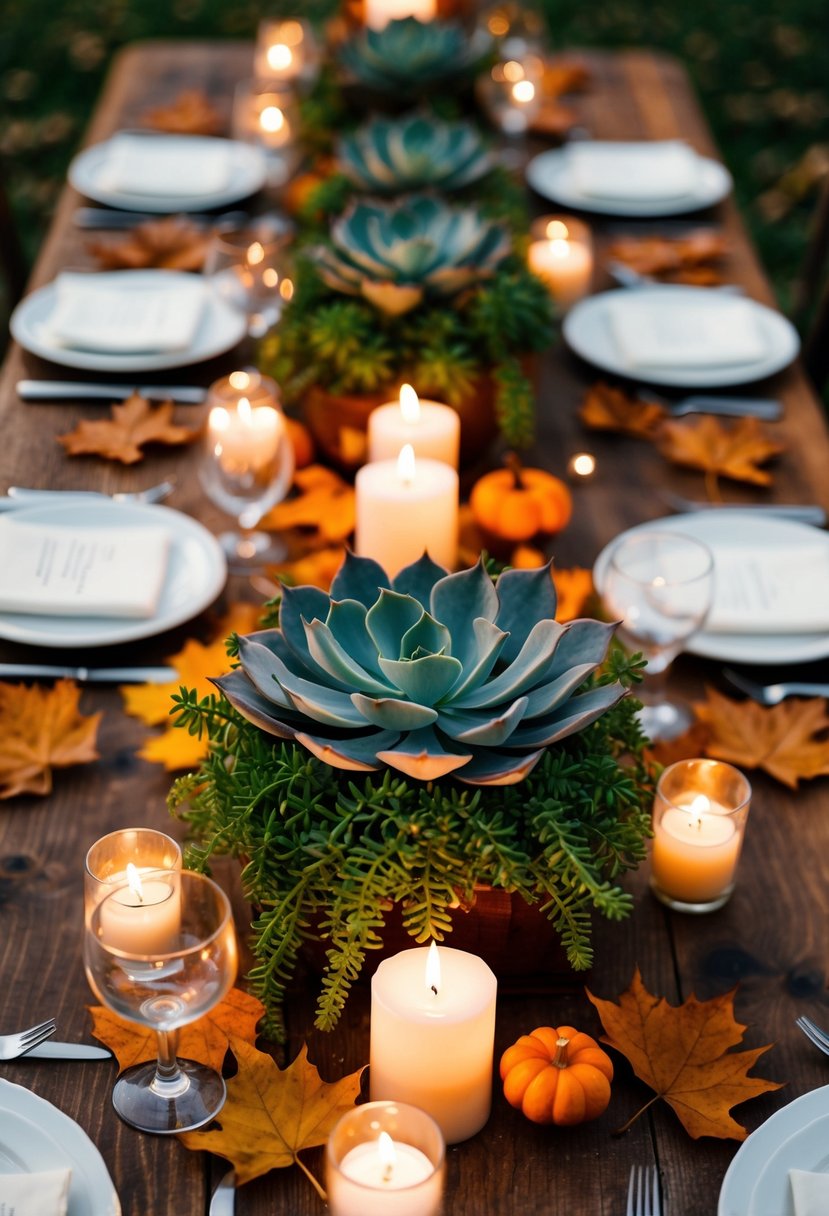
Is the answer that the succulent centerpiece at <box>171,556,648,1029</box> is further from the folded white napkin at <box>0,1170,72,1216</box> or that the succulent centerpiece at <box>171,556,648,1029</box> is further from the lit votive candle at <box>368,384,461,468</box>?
the lit votive candle at <box>368,384,461,468</box>

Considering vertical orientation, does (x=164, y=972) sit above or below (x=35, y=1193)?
above

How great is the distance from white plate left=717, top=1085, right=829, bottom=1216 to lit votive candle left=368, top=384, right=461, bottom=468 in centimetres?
71

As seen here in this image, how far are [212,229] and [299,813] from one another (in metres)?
1.43

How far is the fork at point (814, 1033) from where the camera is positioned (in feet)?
3.21

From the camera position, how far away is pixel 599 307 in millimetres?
1951

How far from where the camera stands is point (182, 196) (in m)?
2.22

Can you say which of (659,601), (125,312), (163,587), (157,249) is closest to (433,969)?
(659,601)

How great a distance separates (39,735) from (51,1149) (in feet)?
1.39

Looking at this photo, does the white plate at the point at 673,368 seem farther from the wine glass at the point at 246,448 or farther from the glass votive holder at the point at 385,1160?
the glass votive holder at the point at 385,1160

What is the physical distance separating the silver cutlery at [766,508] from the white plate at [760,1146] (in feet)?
2.54

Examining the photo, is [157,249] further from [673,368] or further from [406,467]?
[406,467]

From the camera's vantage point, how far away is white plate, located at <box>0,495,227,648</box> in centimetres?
132

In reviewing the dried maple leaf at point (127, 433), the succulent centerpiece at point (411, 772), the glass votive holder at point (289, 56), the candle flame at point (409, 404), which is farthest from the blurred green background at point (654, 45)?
the succulent centerpiece at point (411, 772)

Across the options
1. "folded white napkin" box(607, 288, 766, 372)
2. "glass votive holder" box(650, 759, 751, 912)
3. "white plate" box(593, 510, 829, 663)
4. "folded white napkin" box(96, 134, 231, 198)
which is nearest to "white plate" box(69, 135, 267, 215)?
"folded white napkin" box(96, 134, 231, 198)
